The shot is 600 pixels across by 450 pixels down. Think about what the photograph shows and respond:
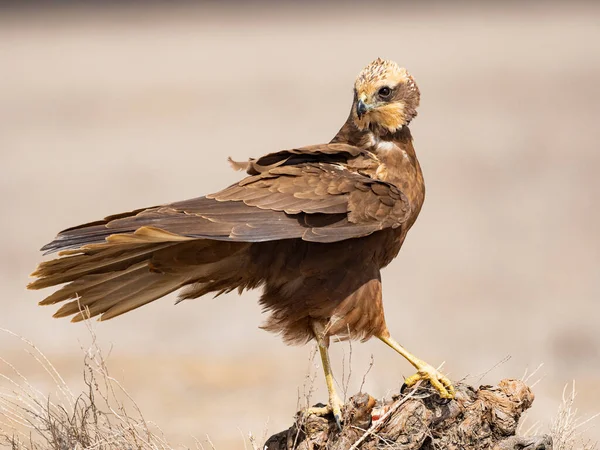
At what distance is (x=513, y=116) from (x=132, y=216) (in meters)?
15.6

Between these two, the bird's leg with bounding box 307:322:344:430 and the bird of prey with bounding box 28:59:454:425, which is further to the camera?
the bird's leg with bounding box 307:322:344:430

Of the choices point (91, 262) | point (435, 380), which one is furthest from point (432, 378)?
point (91, 262)

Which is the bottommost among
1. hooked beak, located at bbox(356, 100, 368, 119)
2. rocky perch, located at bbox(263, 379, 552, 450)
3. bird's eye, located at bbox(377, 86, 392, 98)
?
rocky perch, located at bbox(263, 379, 552, 450)

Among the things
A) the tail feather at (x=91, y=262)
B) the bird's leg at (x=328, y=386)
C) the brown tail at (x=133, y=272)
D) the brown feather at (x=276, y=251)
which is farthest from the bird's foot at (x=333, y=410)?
the tail feather at (x=91, y=262)

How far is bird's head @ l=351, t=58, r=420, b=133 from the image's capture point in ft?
18.7

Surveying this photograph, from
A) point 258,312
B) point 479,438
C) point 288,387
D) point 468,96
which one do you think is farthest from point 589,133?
point 479,438

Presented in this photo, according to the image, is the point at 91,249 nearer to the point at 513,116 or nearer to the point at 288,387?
the point at 288,387

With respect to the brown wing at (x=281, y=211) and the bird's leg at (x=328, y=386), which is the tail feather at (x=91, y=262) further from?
the bird's leg at (x=328, y=386)

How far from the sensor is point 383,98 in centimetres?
575

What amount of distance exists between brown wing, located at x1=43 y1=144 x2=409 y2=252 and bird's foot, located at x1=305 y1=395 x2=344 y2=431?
0.78 m

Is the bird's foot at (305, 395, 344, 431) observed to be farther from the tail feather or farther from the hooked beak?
the hooked beak

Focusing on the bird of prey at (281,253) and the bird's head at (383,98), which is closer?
the bird of prey at (281,253)

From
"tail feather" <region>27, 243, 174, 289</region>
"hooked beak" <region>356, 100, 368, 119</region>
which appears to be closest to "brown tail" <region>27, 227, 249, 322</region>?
"tail feather" <region>27, 243, 174, 289</region>

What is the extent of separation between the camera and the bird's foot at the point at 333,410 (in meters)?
5.14
